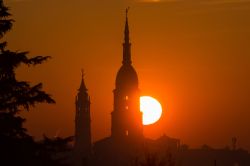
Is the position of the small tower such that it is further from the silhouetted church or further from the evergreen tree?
the evergreen tree

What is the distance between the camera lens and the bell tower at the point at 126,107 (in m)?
142

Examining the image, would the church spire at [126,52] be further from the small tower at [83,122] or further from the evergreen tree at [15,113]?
the evergreen tree at [15,113]

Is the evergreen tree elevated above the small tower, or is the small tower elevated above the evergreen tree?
the small tower

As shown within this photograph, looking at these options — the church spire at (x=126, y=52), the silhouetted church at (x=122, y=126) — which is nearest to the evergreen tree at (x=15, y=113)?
the silhouetted church at (x=122, y=126)

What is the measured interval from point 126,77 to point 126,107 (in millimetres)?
3794

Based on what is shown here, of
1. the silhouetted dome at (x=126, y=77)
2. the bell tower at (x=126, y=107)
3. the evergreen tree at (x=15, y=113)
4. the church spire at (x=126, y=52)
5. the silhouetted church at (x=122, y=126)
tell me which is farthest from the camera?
the church spire at (x=126, y=52)

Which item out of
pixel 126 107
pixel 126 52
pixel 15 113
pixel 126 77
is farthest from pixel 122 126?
pixel 15 113

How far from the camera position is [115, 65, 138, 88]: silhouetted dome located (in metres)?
142

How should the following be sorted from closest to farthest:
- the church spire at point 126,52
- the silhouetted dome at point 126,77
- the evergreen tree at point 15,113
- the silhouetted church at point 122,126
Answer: the evergreen tree at point 15,113, the silhouetted church at point 122,126, the silhouetted dome at point 126,77, the church spire at point 126,52

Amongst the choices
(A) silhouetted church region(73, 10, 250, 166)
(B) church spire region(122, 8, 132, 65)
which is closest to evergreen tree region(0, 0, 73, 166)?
(A) silhouetted church region(73, 10, 250, 166)

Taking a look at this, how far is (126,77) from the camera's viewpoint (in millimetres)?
142875

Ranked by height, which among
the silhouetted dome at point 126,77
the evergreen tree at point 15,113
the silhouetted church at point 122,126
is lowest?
the evergreen tree at point 15,113

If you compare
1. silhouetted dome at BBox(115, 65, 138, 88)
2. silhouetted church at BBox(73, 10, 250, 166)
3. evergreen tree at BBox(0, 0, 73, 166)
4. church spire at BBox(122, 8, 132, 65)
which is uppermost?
church spire at BBox(122, 8, 132, 65)

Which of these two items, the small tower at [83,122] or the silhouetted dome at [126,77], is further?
the small tower at [83,122]
